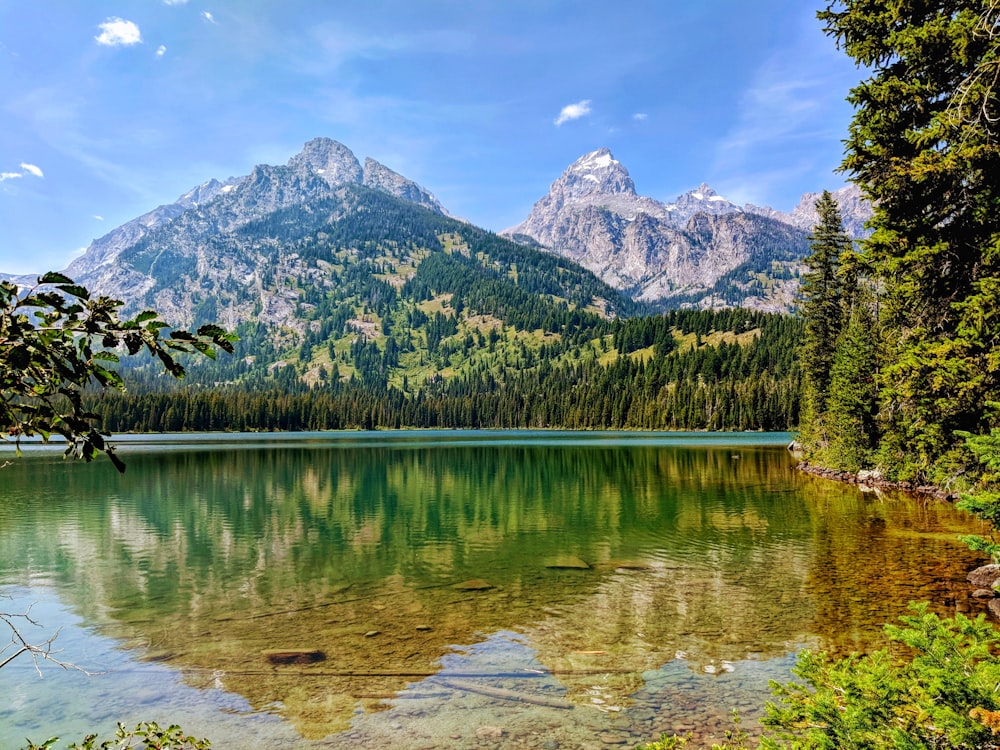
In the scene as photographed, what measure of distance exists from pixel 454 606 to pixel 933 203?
2276 cm

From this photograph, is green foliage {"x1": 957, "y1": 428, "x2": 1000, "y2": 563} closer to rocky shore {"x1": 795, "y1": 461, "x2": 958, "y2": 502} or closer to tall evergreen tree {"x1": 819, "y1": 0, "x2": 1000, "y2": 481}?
tall evergreen tree {"x1": 819, "y1": 0, "x2": 1000, "y2": 481}

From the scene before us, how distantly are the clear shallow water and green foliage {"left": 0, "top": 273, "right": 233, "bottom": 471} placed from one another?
11480 mm

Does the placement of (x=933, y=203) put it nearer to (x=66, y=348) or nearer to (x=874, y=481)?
(x=66, y=348)

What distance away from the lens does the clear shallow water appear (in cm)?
1402

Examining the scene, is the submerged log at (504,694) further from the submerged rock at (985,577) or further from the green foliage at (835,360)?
the green foliage at (835,360)

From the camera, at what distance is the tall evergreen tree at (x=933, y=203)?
18.1 metres

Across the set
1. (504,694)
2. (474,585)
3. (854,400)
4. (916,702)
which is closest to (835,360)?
(854,400)

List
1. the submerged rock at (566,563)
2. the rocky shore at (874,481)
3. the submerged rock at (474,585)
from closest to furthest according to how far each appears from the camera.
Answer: the submerged rock at (474,585), the submerged rock at (566,563), the rocky shore at (874,481)

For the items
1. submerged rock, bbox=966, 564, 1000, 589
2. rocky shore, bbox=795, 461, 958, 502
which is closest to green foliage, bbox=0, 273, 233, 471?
submerged rock, bbox=966, 564, 1000, 589

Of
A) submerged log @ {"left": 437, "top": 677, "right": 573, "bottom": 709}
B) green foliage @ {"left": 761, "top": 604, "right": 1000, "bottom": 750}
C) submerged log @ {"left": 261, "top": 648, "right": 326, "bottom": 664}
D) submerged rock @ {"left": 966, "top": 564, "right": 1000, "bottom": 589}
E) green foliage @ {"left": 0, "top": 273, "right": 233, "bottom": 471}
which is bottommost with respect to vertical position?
submerged log @ {"left": 261, "top": 648, "right": 326, "bottom": 664}

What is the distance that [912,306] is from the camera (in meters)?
22.0

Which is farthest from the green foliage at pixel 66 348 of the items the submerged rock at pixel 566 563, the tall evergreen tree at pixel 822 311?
the tall evergreen tree at pixel 822 311

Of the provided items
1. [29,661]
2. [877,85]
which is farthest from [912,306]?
[29,661]

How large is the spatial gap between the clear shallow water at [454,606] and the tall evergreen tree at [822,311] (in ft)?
78.9
